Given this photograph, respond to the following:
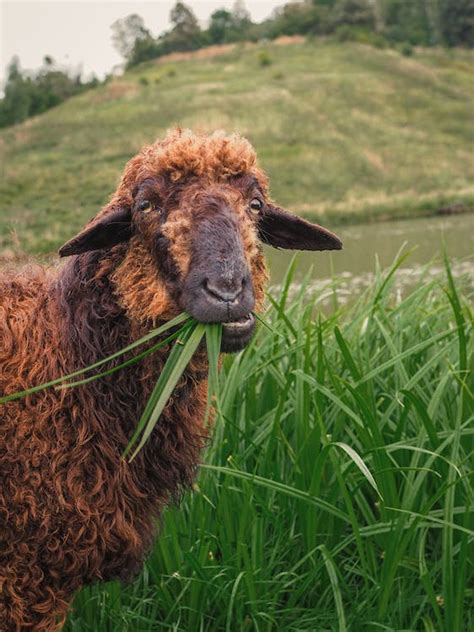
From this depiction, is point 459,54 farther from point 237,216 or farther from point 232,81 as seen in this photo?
point 237,216

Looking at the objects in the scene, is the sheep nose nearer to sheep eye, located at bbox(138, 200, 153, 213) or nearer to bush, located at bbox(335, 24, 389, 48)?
sheep eye, located at bbox(138, 200, 153, 213)

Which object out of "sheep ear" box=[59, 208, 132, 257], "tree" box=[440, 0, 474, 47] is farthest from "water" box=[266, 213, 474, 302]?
"tree" box=[440, 0, 474, 47]

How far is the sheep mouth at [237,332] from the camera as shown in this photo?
226cm

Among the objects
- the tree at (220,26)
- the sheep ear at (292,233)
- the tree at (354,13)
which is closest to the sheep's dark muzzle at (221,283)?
the sheep ear at (292,233)

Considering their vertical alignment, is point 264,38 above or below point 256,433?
above

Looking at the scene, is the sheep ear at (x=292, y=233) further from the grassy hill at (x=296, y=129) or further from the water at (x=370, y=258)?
the grassy hill at (x=296, y=129)

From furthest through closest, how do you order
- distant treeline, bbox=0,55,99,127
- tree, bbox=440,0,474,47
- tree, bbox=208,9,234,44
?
tree, bbox=208,9,234,44, tree, bbox=440,0,474,47, distant treeline, bbox=0,55,99,127

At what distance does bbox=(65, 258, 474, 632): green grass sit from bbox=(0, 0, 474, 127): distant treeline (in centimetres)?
6532

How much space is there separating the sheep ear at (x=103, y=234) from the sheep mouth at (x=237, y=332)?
55 centimetres

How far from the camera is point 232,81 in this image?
2328 inches

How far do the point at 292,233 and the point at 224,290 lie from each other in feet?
2.63

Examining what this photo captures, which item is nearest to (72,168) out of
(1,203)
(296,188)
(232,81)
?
(1,203)

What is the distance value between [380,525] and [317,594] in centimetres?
47

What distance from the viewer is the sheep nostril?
2205 millimetres
